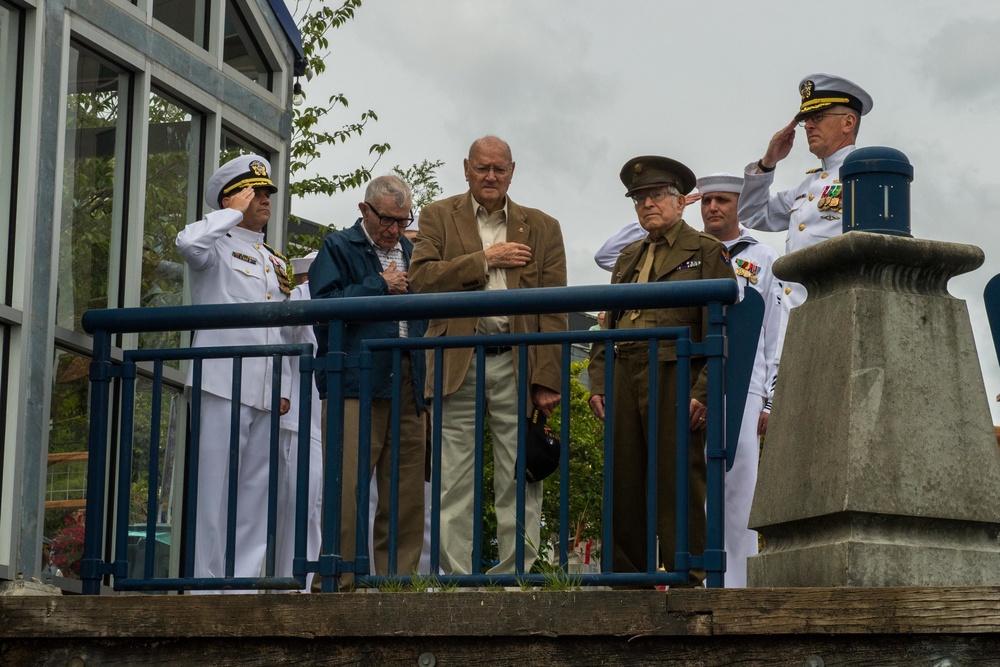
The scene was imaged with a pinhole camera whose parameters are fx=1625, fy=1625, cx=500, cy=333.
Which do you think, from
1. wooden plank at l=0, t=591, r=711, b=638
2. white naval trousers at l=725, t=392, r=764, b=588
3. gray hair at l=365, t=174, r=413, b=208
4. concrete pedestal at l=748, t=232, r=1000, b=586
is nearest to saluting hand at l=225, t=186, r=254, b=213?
gray hair at l=365, t=174, r=413, b=208

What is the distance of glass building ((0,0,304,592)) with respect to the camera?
7105 millimetres

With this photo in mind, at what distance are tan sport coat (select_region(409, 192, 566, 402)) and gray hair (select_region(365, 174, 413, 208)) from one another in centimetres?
28

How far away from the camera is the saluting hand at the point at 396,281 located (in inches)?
291

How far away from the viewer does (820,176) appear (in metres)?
7.95

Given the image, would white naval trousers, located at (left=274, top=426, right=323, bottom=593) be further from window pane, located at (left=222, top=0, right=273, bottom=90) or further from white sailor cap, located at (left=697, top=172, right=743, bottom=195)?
window pane, located at (left=222, top=0, right=273, bottom=90)

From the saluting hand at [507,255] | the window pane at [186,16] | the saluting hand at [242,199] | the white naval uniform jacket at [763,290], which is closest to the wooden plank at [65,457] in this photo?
the saluting hand at [242,199]

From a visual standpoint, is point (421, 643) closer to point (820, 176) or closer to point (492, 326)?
point (492, 326)

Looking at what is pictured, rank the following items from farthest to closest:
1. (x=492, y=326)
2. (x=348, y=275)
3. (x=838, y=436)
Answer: (x=348, y=275), (x=492, y=326), (x=838, y=436)

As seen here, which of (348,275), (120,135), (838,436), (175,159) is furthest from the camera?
(175,159)

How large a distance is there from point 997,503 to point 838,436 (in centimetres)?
53

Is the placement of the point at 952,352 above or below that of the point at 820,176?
below

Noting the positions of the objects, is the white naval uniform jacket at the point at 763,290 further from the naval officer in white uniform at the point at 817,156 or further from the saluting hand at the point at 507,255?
→ the saluting hand at the point at 507,255

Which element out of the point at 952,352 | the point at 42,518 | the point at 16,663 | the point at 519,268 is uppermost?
the point at 519,268

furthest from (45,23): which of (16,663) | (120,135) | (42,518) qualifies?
(16,663)
